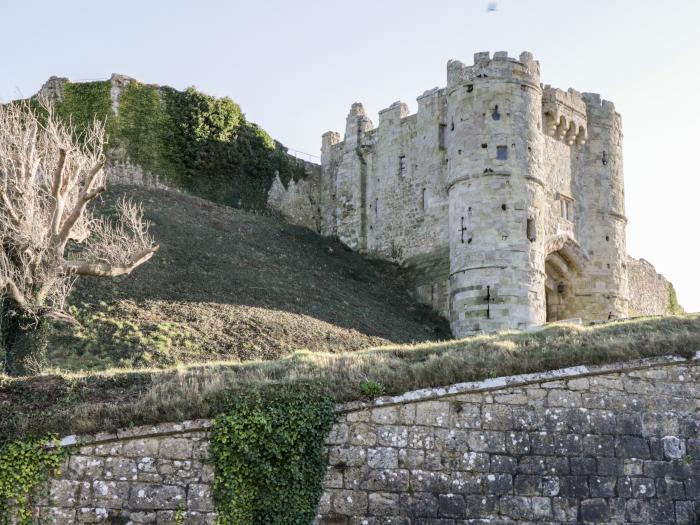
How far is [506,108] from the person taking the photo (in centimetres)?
2977

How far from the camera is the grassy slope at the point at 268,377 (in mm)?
11703

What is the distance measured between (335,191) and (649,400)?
84.7ft

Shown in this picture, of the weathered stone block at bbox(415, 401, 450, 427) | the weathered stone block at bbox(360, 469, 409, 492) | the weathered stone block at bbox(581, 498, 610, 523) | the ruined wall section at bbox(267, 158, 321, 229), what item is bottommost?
the weathered stone block at bbox(581, 498, 610, 523)

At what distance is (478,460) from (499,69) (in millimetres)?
19656

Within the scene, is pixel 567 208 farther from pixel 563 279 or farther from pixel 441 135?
pixel 441 135

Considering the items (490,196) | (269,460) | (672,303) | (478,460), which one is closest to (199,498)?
(269,460)

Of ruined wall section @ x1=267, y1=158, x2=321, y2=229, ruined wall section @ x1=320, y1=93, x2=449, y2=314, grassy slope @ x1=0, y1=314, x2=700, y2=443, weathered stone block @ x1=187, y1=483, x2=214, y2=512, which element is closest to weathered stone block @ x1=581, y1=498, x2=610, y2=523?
grassy slope @ x1=0, y1=314, x2=700, y2=443

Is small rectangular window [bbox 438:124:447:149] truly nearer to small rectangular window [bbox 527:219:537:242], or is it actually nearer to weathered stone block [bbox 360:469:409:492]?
small rectangular window [bbox 527:219:537:242]

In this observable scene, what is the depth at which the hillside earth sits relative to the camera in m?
21.1

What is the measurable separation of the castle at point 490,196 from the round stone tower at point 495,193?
0.03m

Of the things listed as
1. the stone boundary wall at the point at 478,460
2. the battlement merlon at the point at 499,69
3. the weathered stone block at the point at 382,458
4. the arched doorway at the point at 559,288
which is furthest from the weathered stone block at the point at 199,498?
the arched doorway at the point at 559,288

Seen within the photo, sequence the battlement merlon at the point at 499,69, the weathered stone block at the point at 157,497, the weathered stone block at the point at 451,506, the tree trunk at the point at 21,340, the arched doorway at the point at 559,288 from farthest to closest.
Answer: the arched doorway at the point at 559,288
the battlement merlon at the point at 499,69
the tree trunk at the point at 21,340
the weathered stone block at the point at 451,506
the weathered stone block at the point at 157,497

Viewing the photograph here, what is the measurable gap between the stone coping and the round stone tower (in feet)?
48.0

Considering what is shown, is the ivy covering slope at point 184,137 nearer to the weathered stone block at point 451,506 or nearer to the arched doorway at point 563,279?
the arched doorway at point 563,279
